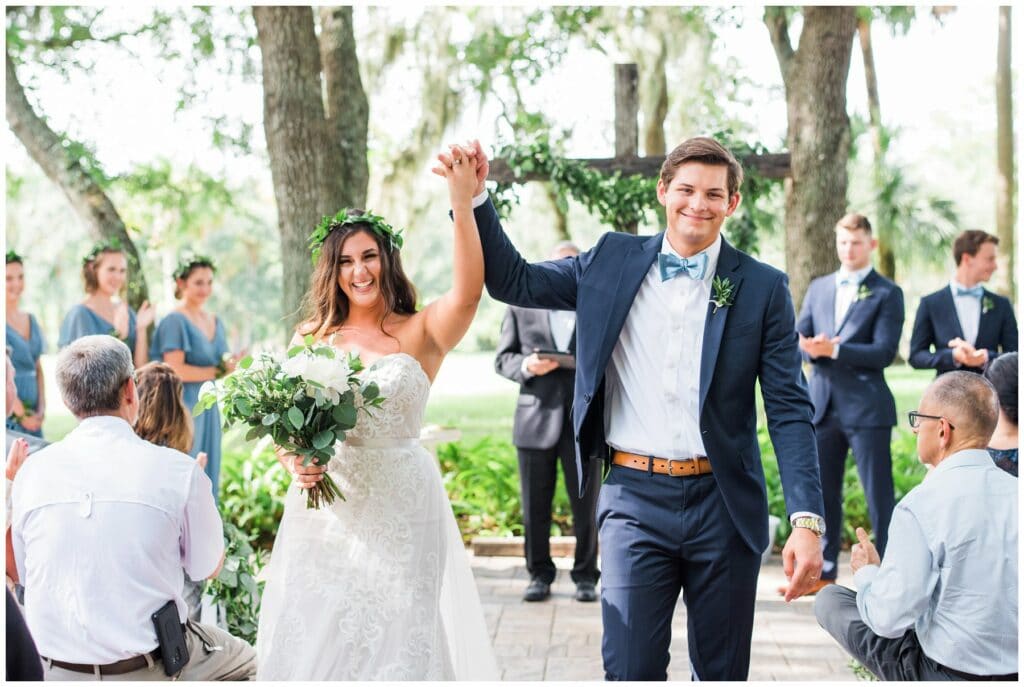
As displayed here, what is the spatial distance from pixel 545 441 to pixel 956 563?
3512 mm

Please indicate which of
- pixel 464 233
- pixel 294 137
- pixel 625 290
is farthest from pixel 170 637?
pixel 294 137

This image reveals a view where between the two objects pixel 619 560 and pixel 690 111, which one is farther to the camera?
pixel 690 111

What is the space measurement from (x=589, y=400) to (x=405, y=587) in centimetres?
108

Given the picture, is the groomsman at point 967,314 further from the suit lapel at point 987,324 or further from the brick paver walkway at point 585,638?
the brick paver walkway at point 585,638

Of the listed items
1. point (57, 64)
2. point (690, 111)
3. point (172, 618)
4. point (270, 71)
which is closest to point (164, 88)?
point (57, 64)

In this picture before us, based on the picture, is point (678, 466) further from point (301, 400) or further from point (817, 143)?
point (817, 143)

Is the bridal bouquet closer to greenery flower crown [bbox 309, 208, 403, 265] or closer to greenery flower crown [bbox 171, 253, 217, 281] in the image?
greenery flower crown [bbox 309, 208, 403, 265]

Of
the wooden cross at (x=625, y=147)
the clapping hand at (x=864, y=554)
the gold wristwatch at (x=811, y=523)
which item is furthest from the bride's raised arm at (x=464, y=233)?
the wooden cross at (x=625, y=147)

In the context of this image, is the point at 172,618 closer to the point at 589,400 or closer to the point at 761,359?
the point at 589,400

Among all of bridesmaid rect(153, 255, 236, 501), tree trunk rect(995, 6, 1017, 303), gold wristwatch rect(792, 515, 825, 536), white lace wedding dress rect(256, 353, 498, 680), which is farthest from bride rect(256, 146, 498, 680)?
tree trunk rect(995, 6, 1017, 303)

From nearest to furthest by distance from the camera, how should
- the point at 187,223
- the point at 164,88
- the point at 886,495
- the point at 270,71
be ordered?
the point at 886,495 < the point at 270,71 < the point at 164,88 < the point at 187,223

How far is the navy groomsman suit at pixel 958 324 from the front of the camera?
691 cm

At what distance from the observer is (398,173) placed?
1681 centimetres

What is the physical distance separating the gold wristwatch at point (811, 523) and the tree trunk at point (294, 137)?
5.94m
